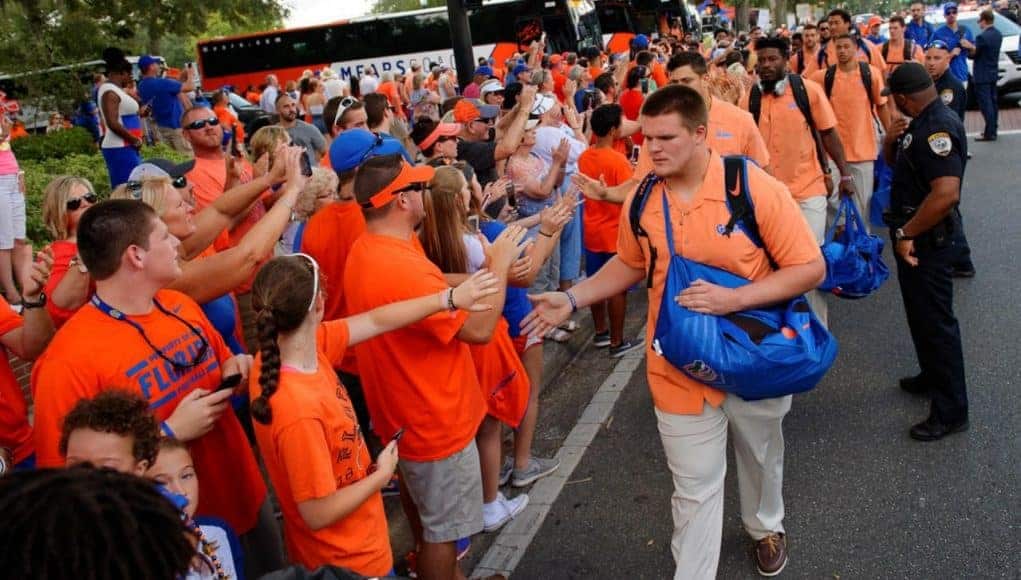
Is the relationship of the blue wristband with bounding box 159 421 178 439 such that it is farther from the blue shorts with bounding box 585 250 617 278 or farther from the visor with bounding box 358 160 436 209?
the blue shorts with bounding box 585 250 617 278

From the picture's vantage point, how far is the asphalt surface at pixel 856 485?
3.63 meters

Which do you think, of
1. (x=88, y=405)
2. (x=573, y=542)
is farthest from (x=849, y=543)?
(x=88, y=405)

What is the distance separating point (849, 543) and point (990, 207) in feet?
21.6

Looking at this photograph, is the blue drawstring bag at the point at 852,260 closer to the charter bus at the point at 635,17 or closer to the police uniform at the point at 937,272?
the police uniform at the point at 937,272

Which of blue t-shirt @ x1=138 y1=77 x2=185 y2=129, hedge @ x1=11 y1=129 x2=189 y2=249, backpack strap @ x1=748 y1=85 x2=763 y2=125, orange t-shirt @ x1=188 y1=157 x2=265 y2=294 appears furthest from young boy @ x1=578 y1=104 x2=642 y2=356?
blue t-shirt @ x1=138 y1=77 x2=185 y2=129

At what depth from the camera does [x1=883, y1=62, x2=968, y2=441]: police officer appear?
4383mm

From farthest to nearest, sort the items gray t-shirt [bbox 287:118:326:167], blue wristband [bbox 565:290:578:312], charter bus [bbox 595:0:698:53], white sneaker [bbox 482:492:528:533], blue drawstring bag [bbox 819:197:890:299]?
1. charter bus [bbox 595:0:698:53]
2. gray t-shirt [bbox 287:118:326:167]
3. white sneaker [bbox 482:492:528:533]
4. blue drawstring bag [bbox 819:197:890:299]
5. blue wristband [bbox 565:290:578:312]

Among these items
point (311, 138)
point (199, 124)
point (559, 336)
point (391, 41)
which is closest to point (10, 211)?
point (199, 124)

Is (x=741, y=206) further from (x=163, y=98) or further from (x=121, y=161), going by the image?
(x=163, y=98)

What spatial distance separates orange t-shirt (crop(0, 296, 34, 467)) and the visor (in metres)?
1.36

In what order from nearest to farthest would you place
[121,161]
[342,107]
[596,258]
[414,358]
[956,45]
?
[414,358], [342,107], [596,258], [121,161], [956,45]

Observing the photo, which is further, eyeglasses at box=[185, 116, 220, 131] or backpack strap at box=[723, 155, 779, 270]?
eyeglasses at box=[185, 116, 220, 131]

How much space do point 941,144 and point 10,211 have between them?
6.39 m

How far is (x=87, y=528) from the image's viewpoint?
1.42 meters
